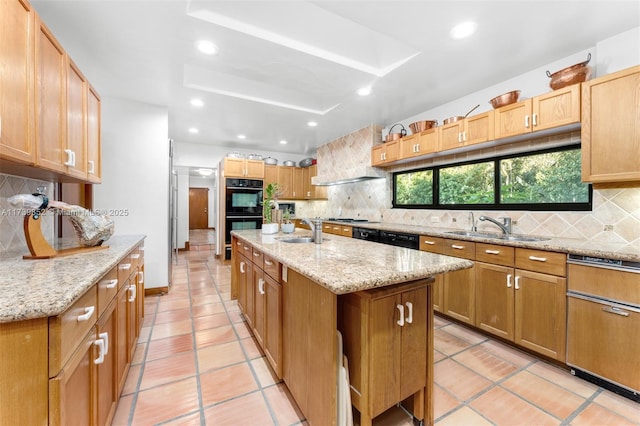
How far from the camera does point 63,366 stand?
81 centimetres

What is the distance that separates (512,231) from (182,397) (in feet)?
10.6

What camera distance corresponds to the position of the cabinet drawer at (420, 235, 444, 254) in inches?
105

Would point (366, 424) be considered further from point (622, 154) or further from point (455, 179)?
point (455, 179)

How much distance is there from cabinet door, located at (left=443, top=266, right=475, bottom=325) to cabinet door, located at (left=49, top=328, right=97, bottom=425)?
248 centimetres

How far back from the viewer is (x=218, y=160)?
582cm

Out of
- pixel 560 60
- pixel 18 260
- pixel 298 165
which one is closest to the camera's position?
pixel 18 260

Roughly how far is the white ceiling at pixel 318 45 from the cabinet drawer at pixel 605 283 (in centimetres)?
181

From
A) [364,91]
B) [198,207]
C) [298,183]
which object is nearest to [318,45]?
[364,91]

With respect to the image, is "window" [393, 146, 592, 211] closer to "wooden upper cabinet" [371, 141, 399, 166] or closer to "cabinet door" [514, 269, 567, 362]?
"wooden upper cabinet" [371, 141, 399, 166]

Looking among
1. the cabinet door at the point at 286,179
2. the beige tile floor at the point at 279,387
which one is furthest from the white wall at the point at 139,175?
the cabinet door at the point at 286,179

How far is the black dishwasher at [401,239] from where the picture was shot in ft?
9.67

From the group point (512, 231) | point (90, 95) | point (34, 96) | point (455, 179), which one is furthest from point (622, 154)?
point (90, 95)

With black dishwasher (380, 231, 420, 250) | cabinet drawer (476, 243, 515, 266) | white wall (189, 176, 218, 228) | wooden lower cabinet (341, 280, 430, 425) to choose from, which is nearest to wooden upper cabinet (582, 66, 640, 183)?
cabinet drawer (476, 243, 515, 266)

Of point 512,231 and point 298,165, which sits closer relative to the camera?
point 512,231
